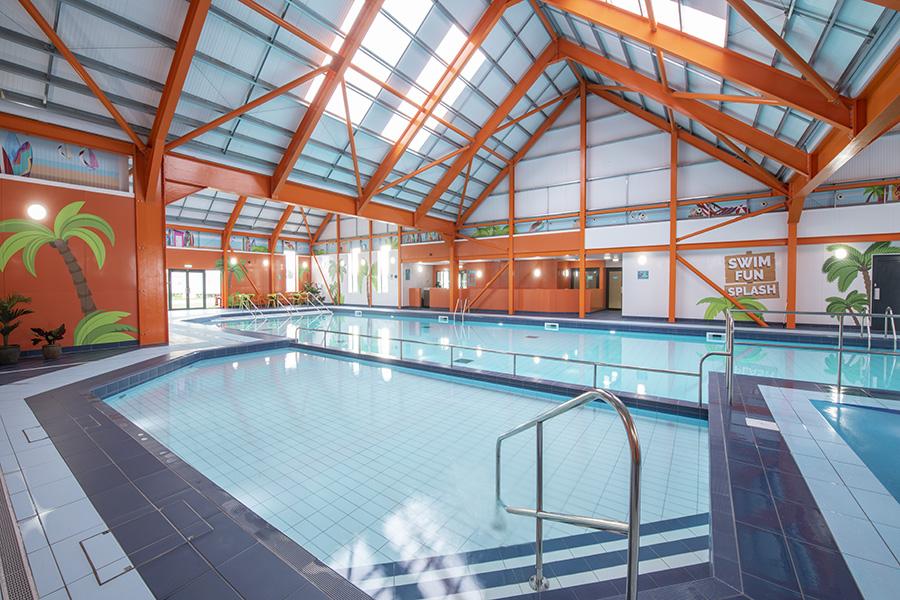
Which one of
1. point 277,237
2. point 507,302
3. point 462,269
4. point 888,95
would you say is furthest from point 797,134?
point 277,237

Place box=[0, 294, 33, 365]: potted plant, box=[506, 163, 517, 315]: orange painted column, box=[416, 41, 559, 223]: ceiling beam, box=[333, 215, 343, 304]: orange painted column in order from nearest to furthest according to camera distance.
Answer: box=[0, 294, 33, 365]: potted plant
box=[416, 41, 559, 223]: ceiling beam
box=[506, 163, 517, 315]: orange painted column
box=[333, 215, 343, 304]: orange painted column

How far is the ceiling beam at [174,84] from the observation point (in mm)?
5488

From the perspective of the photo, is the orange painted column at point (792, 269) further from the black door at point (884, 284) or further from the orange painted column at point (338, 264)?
the orange painted column at point (338, 264)

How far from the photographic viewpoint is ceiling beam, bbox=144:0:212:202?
18.0ft

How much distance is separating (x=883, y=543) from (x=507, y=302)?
13.3m

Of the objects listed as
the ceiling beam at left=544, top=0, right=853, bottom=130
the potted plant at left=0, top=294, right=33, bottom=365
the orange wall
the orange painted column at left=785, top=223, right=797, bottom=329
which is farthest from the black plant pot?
the orange painted column at left=785, top=223, right=797, bottom=329

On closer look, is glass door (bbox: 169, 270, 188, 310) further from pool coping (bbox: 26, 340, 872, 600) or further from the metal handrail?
the metal handrail

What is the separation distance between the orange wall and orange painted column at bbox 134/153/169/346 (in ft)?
0.36

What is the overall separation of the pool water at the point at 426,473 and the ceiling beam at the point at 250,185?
4554mm

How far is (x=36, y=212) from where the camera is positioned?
634cm

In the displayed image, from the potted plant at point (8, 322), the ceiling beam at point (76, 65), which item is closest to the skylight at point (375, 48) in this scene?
the ceiling beam at point (76, 65)

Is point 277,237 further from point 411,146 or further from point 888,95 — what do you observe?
point 888,95

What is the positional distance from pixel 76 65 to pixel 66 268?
344cm

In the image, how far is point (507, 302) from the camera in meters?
15.1
